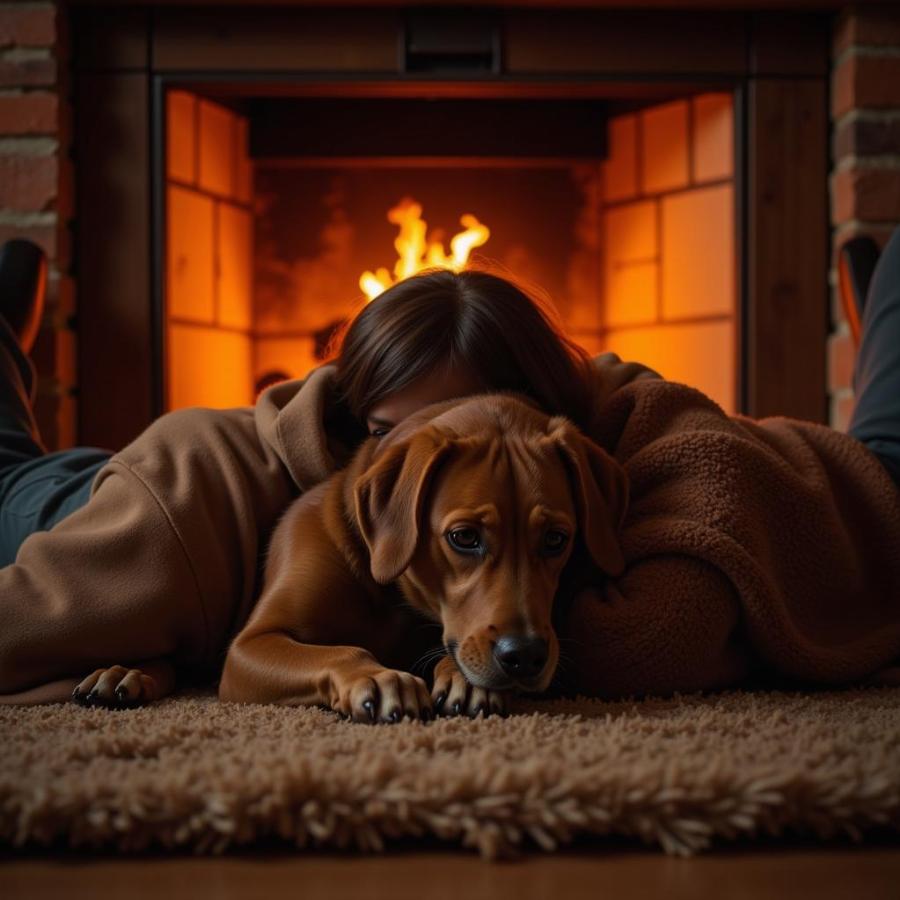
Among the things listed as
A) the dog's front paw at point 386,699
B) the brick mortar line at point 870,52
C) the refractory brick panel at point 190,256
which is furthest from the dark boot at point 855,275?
the refractory brick panel at point 190,256

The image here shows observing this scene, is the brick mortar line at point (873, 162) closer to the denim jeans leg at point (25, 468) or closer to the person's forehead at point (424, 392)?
the person's forehead at point (424, 392)

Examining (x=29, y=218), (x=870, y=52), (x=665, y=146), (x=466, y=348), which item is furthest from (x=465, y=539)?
(x=665, y=146)

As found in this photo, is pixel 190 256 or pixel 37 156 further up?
pixel 37 156

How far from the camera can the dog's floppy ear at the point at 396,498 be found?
1.47 m

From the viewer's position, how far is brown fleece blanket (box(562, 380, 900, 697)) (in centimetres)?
151

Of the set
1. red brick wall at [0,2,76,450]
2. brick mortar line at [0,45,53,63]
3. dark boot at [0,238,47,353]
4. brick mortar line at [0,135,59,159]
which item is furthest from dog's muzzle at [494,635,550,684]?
brick mortar line at [0,45,53,63]

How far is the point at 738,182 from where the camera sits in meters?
3.42

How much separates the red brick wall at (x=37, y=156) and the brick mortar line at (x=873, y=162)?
217cm

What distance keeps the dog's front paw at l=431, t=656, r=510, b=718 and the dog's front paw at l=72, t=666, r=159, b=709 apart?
0.41 meters

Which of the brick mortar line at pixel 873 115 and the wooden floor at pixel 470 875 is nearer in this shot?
the wooden floor at pixel 470 875

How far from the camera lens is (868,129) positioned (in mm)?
3270

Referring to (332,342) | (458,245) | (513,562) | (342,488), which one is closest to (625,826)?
(513,562)

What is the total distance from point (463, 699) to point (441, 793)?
380mm

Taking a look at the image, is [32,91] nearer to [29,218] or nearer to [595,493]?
[29,218]
